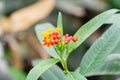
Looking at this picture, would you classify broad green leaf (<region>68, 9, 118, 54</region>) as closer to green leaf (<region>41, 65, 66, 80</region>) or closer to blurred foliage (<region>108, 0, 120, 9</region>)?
green leaf (<region>41, 65, 66, 80</region>)

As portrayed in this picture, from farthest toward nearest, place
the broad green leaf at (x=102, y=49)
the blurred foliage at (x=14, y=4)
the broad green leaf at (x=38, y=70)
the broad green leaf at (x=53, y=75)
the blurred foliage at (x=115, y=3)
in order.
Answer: the blurred foliage at (x=14, y=4) < the blurred foliage at (x=115, y=3) < the broad green leaf at (x=53, y=75) < the broad green leaf at (x=102, y=49) < the broad green leaf at (x=38, y=70)

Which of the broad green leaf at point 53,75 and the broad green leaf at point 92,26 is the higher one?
the broad green leaf at point 92,26

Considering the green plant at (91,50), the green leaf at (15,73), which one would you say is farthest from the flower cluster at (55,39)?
the green leaf at (15,73)

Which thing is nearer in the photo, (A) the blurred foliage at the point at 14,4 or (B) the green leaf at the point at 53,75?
(B) the green leaf at the point at 53,75

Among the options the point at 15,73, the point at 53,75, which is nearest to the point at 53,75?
the point at 53,75

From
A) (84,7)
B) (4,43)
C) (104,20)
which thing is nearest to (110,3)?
(84,7)

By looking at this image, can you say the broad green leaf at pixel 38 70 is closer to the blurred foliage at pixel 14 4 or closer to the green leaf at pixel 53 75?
the green leaf at pixel 53 75
